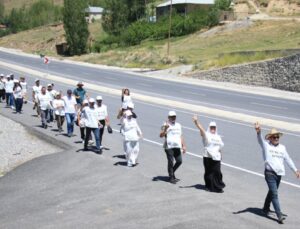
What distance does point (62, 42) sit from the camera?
10650cm

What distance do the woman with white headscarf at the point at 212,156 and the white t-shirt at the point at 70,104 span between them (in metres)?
8.60

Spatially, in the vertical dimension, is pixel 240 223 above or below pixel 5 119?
above

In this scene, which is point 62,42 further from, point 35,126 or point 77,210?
point 77,210

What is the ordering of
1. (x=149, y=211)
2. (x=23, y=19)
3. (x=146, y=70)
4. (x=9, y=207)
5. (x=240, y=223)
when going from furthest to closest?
(x=23, y=19) → (x=146, y=70) → (x=9, y=207) → (x=149, y=211) → (x=240, y=223)

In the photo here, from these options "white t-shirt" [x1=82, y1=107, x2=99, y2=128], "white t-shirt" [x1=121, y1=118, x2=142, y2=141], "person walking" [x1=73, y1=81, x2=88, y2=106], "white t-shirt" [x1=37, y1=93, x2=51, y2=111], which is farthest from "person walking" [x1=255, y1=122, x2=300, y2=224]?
"white t-shirt" [x1=37, y1=93, x2=51, y2=111]

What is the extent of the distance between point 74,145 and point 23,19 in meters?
155

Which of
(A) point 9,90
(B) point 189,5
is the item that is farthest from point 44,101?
(B) point 189,5

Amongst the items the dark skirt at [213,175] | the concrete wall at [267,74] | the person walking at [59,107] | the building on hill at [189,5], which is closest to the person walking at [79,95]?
the person walking at [59,107]

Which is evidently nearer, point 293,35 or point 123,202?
point 123,202

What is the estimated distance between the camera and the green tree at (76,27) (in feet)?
301

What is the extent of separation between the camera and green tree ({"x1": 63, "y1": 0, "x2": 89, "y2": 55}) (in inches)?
3617

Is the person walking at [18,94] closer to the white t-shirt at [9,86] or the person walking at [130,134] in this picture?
the white t-shirt at [9,86]

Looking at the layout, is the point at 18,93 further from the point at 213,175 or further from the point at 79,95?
the point at 213,175

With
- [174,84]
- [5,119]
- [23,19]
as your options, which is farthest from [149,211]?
[23,19]
